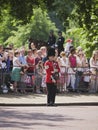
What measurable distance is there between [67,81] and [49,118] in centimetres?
787

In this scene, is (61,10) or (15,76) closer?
(15,76)

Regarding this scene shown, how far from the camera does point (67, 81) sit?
2534 centimetres

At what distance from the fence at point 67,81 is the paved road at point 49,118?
3.50m

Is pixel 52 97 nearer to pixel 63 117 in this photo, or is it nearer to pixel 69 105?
pixel 69 105

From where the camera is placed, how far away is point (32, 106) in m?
21.8

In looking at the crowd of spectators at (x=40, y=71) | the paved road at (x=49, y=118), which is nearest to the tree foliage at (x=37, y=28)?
the crowd of spectators at (x=40, y=71)

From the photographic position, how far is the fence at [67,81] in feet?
80.4

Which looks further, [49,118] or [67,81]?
[67,81]

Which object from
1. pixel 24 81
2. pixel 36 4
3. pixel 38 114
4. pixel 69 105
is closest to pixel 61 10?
pixel 36 4

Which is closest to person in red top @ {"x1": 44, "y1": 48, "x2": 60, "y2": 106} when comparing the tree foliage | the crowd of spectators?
the crowd of spectators

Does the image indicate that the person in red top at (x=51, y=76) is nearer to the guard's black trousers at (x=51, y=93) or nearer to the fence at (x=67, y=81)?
the guard's black trousers at (x=51, y=93)

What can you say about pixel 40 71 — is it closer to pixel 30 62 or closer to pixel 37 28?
pixel 30 62

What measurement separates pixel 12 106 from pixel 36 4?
25.1 ft

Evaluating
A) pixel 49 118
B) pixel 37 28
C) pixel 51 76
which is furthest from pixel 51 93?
pixel 37 28
